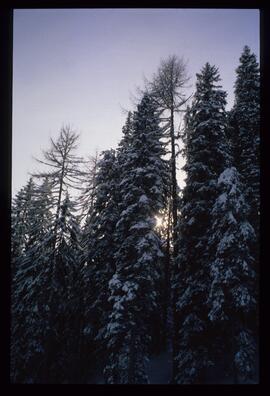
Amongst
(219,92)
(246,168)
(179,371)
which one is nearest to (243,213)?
(246,168)

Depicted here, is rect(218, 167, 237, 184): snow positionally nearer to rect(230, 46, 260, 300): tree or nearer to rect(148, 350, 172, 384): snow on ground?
rect(230, 46, 260, 300): tree

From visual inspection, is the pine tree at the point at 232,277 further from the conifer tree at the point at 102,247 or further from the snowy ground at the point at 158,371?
the snowy ground at the point at 158,371

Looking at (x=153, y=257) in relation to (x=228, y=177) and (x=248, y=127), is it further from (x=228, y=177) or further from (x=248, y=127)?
(x=248, y=127)

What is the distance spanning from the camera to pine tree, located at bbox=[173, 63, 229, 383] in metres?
15.1

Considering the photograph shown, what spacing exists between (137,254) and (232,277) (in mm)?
4981

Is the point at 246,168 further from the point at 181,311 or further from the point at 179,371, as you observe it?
the point at 179,371

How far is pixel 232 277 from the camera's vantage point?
1392cm

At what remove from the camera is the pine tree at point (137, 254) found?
15602 millimetres

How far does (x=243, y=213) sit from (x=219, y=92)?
6744 millimetres

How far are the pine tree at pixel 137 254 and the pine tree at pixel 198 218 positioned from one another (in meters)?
1.50

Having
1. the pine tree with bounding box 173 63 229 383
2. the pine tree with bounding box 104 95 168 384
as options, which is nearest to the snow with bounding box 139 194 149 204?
the pine tree with bounding box 104 95 168 384

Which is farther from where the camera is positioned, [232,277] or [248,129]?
[248,129]

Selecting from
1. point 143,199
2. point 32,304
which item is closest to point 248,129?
point 143,199

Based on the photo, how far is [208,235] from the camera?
15.9m
